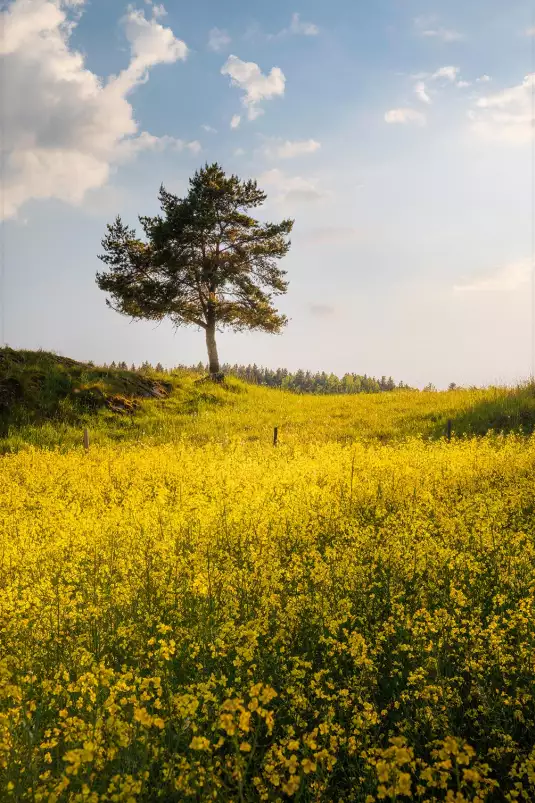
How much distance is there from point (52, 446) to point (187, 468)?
268 inches

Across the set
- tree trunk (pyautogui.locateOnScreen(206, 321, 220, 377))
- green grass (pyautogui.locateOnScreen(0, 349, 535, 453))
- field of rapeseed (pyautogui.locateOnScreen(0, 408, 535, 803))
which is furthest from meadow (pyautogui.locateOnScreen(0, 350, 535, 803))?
tree trunk (pyautogui.locateOnScreen(206, 321, 220, 377))

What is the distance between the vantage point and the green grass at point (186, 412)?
16641mm

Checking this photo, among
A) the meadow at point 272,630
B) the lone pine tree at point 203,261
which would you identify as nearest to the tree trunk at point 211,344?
the lone pine tree at point 203,261

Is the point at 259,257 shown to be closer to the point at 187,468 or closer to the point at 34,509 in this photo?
the point at 187,468

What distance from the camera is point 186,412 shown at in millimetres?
21109

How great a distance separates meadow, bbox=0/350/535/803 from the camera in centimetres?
279

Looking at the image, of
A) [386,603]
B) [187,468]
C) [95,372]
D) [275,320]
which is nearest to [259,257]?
[275,320]

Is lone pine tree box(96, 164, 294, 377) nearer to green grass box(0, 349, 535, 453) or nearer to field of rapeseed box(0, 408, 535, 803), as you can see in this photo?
green grass box(0, 349, 535, 453)

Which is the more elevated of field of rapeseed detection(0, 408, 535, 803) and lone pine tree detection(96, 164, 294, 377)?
lone pine tree detection(96, 164, 294, 377)

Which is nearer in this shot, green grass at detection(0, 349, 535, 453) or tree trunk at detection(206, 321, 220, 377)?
green grass at detection(0, 349, 535, 453)

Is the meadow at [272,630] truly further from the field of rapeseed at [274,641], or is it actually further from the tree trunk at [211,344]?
the tree trunk at [211,344]

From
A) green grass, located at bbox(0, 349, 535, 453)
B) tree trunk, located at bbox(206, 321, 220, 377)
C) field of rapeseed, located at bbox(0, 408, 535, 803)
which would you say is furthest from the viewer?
tree trunk, located at bbox(206, 321, 220, 377)

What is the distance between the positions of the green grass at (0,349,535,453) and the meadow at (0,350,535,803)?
16.0 feet

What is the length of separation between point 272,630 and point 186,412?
17.2 m
